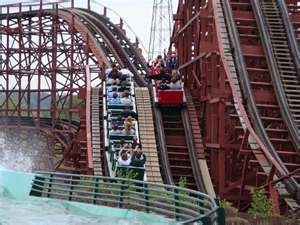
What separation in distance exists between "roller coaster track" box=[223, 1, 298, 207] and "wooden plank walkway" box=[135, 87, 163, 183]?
2.24 meters

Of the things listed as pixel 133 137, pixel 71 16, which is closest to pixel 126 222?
pixel 133 137

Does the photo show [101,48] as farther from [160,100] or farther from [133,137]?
[133,137]

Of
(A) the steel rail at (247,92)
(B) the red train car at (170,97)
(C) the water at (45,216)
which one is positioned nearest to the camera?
→ (C) the water at (45,216)

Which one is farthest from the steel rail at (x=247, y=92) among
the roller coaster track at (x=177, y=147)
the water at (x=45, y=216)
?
the water at (x=45, y=216)

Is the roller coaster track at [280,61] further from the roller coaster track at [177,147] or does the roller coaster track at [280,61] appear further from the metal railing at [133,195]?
the metal railing at [133,195]

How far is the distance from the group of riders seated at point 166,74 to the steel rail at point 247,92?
7.85ft

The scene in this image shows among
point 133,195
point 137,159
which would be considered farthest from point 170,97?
point 133,195

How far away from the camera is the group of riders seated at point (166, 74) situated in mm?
17766

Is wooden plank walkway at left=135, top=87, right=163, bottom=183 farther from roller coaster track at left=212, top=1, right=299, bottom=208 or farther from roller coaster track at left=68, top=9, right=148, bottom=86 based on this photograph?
roller coaster track at left=68, top=9, right=148, bottom=86

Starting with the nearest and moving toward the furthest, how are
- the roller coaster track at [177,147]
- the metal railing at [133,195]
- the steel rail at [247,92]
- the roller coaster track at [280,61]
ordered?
the metal railing at [133,195] → the steel rail at [247,92] → the roller coaster track at [280,61] → the roller coaster track at [177,147]

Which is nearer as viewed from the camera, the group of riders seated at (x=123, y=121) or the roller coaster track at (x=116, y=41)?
the group of riders seated at (x=123, y=121)

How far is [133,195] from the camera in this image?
28.0 feet

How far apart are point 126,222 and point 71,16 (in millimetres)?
23524

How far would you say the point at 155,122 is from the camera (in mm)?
16719
